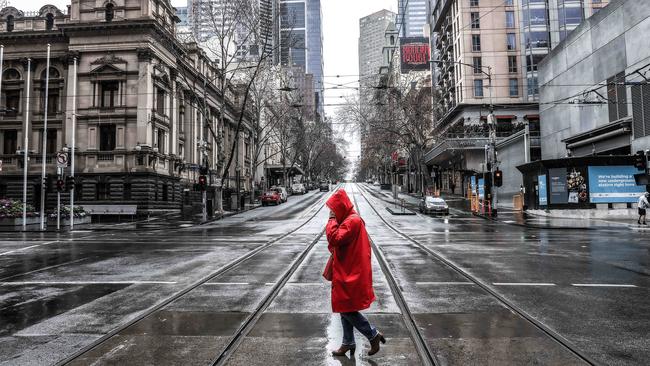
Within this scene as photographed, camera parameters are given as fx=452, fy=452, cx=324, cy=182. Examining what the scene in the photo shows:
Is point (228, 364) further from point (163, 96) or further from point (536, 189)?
point (163, 96)

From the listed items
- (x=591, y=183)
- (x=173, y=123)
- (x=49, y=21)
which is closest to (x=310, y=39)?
(x=173, y=123)

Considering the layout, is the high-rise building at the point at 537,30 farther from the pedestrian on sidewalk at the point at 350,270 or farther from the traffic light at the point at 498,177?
the pedestrian on sidewalk at the point at 350,270

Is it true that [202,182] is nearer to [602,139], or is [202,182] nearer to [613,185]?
[613,185]

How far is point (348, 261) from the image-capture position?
15.1 ft

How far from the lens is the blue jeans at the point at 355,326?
459 cm

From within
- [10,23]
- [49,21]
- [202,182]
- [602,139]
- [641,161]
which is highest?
[49,21]

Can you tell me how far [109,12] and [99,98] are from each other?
713 centimetres

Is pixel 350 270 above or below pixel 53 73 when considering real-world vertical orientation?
below

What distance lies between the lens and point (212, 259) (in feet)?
40.2

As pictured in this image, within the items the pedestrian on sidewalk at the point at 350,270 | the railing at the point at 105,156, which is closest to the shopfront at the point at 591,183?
the pedestrian on sidewalk at the point at 350,270

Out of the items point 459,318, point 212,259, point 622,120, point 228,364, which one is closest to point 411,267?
point 459,318

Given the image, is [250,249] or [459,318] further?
[250,249]

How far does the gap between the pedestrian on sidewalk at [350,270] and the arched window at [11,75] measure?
45268mm

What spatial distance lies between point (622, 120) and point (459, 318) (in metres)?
31.7
